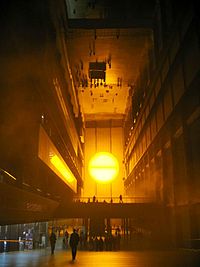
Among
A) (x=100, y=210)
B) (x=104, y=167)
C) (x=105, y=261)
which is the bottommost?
(x=105, y=261)

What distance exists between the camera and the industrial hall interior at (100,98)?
487 inches

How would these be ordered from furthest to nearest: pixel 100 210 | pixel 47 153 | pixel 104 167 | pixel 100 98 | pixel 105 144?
pixel 105 144 → pixel 100 98 → pixel 100 210 → pixel 104 167 → pixel 47 153

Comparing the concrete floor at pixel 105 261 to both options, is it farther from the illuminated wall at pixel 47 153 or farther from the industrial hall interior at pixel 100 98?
the illuminated wall at pixel 47 153

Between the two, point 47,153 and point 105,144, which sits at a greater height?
point 105,144

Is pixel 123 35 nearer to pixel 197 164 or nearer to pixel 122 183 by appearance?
pixel 197 164

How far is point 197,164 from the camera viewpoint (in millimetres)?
12633

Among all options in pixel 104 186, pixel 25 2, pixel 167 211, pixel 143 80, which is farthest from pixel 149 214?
pixel 104 186

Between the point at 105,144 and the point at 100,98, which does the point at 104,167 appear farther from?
the point at 105,144

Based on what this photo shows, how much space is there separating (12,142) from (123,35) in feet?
35.7

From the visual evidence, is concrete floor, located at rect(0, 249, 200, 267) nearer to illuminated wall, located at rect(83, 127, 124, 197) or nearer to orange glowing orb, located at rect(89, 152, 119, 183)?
orange glowing orb, located at rect(89, 152, 119, 183)

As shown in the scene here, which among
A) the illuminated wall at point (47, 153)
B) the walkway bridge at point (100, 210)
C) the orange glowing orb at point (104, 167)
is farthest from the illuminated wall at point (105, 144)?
the illuminated wall at point (47, 153)

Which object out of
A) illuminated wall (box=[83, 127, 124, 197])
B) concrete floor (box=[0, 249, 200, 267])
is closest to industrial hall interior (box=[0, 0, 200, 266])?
concrete floor (box=[0, 249, 200, 267])

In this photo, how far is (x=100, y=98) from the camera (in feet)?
103

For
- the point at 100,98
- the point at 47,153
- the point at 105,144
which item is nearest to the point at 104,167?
the point at 47,153
